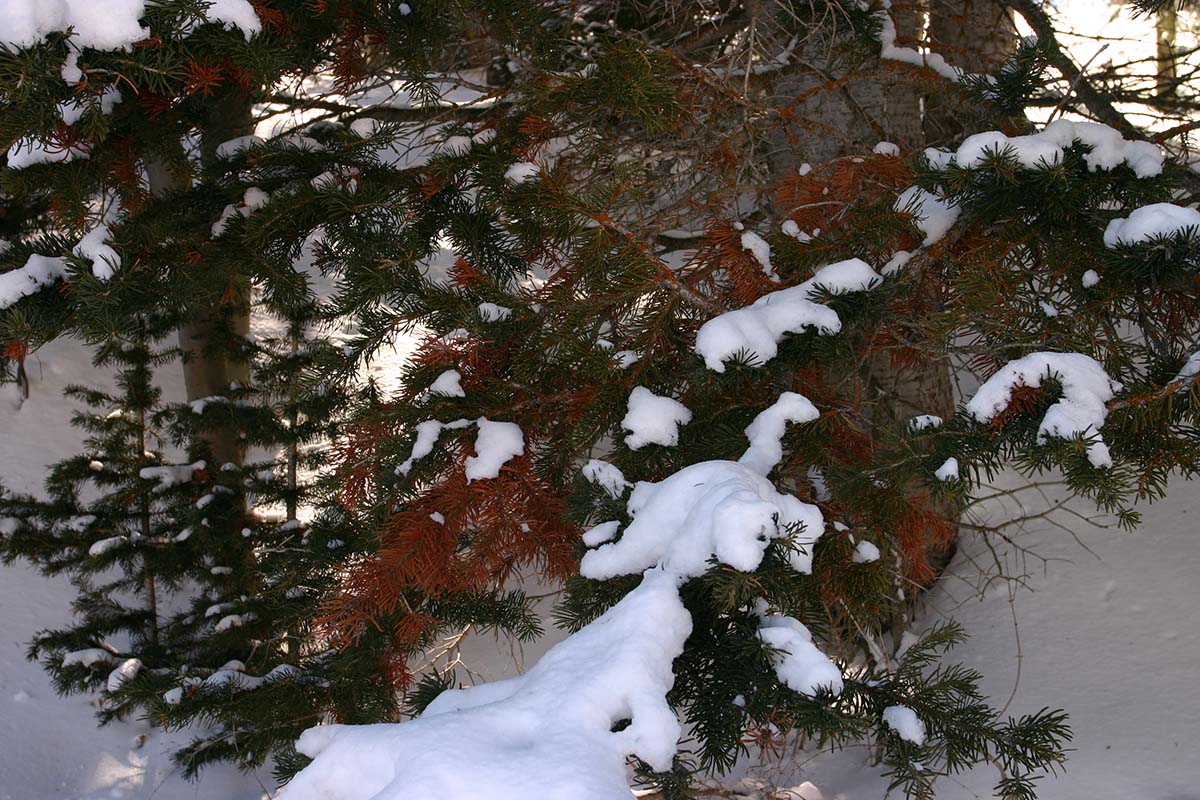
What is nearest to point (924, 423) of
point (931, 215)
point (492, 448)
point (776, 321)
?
point (776, 321)

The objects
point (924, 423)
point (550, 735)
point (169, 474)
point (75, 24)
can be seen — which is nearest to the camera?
point (550, 735)

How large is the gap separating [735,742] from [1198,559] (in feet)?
10.0

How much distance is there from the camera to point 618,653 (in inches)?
42.5

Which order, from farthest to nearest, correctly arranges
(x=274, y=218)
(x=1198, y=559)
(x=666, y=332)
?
(x=1198, y=559), (x=274, y=218), (x=666, y=332)

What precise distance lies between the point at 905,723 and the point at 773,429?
0.51m

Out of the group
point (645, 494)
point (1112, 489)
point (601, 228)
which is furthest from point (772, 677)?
point (601, 228)

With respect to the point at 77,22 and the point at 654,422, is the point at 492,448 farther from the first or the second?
the point at 77,22

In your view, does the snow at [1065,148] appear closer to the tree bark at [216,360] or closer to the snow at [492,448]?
the snow at [492,448]

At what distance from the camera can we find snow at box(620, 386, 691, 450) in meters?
1.55

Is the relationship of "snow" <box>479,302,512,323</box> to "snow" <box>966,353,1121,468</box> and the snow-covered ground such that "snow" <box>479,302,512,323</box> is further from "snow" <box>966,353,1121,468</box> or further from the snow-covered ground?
the snow-covered ground

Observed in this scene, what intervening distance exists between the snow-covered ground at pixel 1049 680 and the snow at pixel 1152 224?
1807 mm

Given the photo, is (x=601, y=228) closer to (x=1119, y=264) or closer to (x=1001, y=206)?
(x=1001, y=206)

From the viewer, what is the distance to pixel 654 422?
1551 mm

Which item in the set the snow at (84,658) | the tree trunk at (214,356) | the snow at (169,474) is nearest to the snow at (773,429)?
the tree trunk at (214,356)
